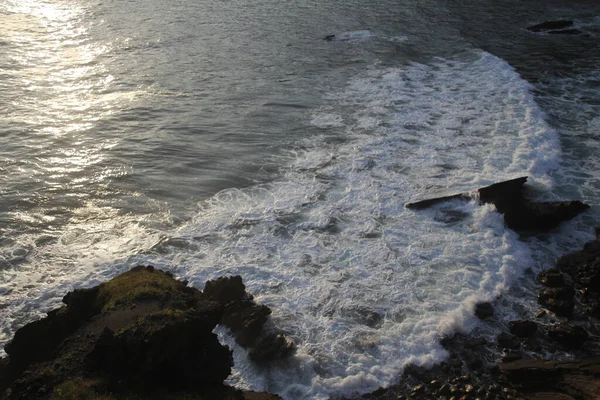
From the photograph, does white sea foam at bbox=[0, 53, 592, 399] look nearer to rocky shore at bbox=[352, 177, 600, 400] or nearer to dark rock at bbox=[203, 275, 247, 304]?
rocky shore at bbox=[352, 177, 600, 400]

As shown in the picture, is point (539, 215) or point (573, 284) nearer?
point (573, 284)

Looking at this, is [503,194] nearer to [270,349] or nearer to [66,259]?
[270,349]

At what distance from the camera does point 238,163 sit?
1759 centimetres

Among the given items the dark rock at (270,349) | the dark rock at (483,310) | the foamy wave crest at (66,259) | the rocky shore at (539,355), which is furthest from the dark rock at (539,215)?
the foamy wave crest at (66,259)

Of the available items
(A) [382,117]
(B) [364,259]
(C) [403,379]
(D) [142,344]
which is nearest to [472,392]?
(C) [403,379]

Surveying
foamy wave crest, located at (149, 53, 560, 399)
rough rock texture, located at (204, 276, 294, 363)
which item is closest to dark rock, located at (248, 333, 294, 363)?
rough rock texture, located at (204, 276, 294, 363)

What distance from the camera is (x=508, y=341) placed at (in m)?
10.1

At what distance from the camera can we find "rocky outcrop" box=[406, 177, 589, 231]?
13781 millimetres

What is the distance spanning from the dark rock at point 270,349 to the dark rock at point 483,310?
3821mm

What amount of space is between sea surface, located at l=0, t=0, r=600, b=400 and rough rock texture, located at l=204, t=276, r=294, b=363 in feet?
0.91

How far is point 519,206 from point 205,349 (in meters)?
9.41

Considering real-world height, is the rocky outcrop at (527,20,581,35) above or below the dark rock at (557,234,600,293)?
above

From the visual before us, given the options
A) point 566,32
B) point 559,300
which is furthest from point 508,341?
point 566,32

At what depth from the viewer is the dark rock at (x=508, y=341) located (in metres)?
10.0
